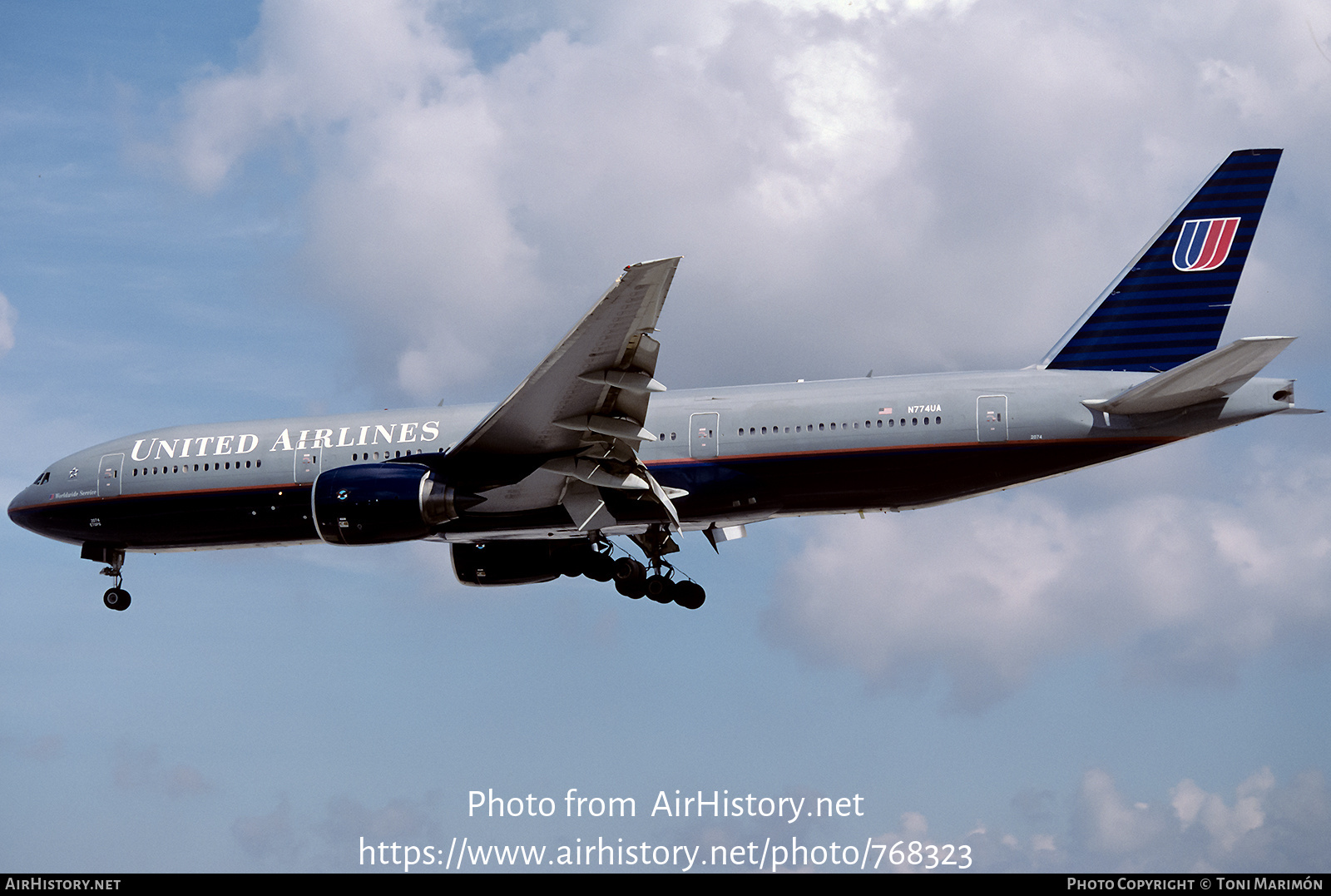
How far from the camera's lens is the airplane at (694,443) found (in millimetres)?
24312

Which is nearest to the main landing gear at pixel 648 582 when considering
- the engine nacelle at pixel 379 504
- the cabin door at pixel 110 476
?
the engine nacelle at pixel 379 504

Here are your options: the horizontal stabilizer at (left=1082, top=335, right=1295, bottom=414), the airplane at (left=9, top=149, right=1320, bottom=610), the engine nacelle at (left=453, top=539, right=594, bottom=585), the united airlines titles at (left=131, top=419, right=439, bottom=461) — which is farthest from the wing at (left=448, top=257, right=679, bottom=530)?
the horizontal stabilizer at (left=1082, top=335, right=1295, bottom=414)

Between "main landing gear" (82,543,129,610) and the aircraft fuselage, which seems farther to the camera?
"main landing gear" (82,543,129,610)

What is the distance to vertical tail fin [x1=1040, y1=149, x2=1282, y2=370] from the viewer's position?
26.8m

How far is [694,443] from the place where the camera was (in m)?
26.4

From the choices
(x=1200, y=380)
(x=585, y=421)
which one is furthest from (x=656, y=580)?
(x=1200, y=380)

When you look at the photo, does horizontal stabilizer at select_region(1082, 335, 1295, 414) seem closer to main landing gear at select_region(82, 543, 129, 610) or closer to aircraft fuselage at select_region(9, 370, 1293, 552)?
aircraft fuselage at select_region(9, 370, 1293, 552)

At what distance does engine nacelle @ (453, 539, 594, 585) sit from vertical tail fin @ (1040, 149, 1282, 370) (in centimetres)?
1064

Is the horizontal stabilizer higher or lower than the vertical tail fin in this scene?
lower

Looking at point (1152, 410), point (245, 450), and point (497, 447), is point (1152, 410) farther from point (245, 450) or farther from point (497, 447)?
point (245, 450)

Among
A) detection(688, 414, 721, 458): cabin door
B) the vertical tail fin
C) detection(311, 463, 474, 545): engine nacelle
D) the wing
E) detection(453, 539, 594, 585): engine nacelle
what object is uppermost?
the vertical tail fin

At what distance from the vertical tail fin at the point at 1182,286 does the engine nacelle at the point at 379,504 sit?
11.8m

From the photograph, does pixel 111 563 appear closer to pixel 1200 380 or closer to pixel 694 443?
pixel 694 443
